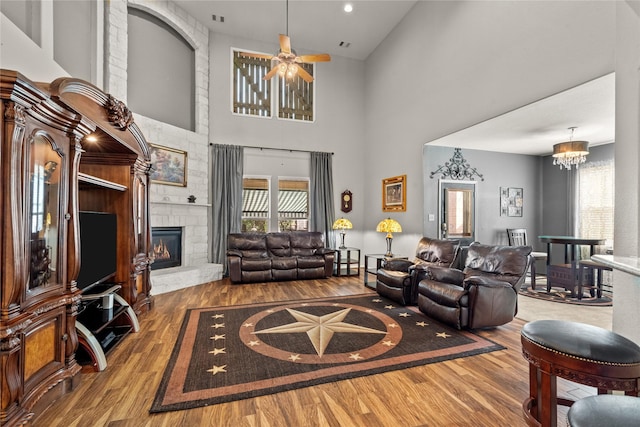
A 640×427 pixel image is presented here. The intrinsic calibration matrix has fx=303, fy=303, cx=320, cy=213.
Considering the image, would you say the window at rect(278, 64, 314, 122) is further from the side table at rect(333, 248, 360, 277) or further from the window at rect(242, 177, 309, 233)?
the side table at rect(333, 248, 360, 277)

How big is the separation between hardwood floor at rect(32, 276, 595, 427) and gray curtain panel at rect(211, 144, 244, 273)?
11.7 feet

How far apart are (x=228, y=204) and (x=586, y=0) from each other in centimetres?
603

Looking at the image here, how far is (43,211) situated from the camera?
1.90m

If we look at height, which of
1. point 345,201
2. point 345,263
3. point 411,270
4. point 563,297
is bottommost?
point 563,297

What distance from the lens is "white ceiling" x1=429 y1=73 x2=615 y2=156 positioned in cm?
338

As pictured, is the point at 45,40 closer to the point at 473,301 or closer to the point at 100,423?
the point at 100,423

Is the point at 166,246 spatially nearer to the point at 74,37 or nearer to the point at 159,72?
the point at 159,72

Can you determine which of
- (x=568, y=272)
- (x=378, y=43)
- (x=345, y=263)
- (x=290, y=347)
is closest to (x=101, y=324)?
(x=290, y=347)

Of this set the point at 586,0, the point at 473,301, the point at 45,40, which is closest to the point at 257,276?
the point at 473,301

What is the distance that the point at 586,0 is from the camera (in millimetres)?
2979

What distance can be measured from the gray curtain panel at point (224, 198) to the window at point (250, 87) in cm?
101

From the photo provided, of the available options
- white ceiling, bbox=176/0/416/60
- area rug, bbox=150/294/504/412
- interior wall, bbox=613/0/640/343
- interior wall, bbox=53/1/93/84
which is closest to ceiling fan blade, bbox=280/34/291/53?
white ceiling, bbox=176/0/416/60

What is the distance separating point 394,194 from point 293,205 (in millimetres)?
2333

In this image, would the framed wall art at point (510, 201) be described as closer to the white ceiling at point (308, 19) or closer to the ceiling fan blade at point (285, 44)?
the white ceiling at point (308, 19)
